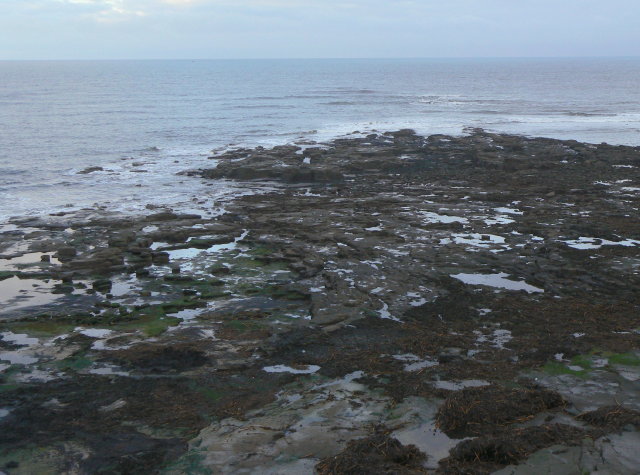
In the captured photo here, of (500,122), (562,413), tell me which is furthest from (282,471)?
(500,122)

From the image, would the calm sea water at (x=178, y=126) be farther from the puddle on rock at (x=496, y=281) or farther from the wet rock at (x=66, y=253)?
the puddle on rock at (x=496, y=281)

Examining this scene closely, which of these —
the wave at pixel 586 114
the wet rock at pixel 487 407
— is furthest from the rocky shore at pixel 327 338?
the wave at pixel 586 114

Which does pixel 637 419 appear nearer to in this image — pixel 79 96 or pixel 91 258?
pixel 91 258

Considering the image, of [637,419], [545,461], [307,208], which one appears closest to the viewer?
[545,461]

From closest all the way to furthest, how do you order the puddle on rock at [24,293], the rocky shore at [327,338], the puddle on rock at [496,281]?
the rocky shore at [327,338], the puddle on rock at [24,293], the puddle on rock at [496,281]

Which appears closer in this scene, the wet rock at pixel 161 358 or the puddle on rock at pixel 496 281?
the wet rock at pixel 161 358

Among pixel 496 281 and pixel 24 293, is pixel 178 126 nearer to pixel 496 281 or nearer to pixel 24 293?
pixel 24 293

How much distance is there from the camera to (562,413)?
1078cm

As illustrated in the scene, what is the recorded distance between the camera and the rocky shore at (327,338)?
9.91m

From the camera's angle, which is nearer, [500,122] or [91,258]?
[91,258]

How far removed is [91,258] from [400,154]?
23.0 m

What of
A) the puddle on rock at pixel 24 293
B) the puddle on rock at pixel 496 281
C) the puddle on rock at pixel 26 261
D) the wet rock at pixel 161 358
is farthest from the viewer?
the puddle on rock at pixel 26 261

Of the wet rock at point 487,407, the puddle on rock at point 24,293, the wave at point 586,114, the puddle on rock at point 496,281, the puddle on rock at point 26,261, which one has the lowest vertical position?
the puddle on rock at point 24,293

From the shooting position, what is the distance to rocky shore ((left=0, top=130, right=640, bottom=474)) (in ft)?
32.5
